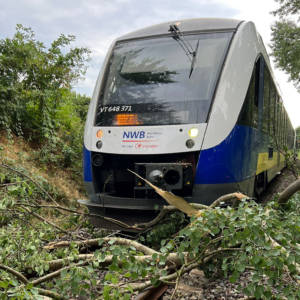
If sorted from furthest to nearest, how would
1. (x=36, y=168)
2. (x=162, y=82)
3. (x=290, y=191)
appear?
(x=36, y=168) < (x=162, y=82) < (x=290, y=191)

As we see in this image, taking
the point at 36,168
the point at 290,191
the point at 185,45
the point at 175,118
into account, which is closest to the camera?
the point at 290,191

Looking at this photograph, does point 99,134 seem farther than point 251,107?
No

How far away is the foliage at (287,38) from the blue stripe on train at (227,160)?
677 inches

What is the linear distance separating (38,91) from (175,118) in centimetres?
448

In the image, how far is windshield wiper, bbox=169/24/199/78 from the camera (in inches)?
180

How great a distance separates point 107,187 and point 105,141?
62 centimetres

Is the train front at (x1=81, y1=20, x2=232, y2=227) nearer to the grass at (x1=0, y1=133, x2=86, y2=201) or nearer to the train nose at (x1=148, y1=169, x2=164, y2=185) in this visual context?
the train nose at (x1=148, y1=169, x2=164, y2=185)

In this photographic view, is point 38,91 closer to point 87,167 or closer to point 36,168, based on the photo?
point 36,168

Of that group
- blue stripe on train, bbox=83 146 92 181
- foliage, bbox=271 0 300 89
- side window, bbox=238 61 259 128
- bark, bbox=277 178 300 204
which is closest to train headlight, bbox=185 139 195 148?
side window, bbox=238 61 259 128

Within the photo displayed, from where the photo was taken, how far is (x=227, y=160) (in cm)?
411

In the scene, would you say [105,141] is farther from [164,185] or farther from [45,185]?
[45,185]

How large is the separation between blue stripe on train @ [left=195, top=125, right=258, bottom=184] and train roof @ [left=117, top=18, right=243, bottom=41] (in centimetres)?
141

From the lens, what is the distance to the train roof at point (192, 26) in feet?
15.6

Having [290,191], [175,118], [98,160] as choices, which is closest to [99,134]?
[98,160]
